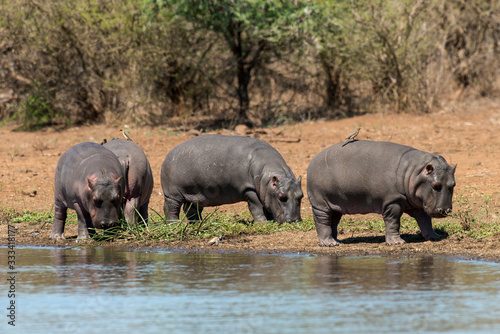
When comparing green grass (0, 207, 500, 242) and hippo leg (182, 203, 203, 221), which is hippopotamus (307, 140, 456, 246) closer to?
green grass (0, 207, 500, 242)

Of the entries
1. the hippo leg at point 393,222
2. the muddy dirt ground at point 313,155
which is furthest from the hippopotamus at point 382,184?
the muddy dirt ground at point 313,155

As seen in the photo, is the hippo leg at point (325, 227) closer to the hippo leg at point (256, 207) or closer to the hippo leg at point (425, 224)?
the hippo leg at point (425, 224)

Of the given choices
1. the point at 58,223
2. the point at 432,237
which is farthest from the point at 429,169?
the point at 58,223

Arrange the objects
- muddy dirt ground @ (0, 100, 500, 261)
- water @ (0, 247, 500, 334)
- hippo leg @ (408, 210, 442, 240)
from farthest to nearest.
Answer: muddy dirt ground @ (0, 100, 500, 261)
hippo leg @ (408, 210, 442, 240)
water @ (0, 247, 500, 334)

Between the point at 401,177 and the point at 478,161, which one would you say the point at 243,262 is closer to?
the point at 401,177

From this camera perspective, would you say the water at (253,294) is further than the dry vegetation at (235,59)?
No

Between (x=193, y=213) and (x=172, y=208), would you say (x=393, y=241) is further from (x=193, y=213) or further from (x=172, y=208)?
(x=172, y=208)

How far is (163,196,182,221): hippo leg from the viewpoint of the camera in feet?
35.7

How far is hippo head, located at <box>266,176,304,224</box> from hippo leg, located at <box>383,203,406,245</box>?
1653mm

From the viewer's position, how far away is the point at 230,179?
10461 millimetres

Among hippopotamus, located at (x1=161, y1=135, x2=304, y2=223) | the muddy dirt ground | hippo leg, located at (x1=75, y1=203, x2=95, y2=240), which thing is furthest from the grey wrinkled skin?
the muddy dirt ground

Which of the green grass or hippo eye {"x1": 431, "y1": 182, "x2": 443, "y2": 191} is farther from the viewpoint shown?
the green grass

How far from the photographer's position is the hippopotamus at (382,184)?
8.23 meters

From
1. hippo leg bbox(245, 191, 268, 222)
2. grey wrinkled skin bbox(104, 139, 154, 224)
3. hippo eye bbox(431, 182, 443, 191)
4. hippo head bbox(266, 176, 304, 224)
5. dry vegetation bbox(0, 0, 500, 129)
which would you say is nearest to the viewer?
hippo eye bbox(431, 182, 443, 191)
